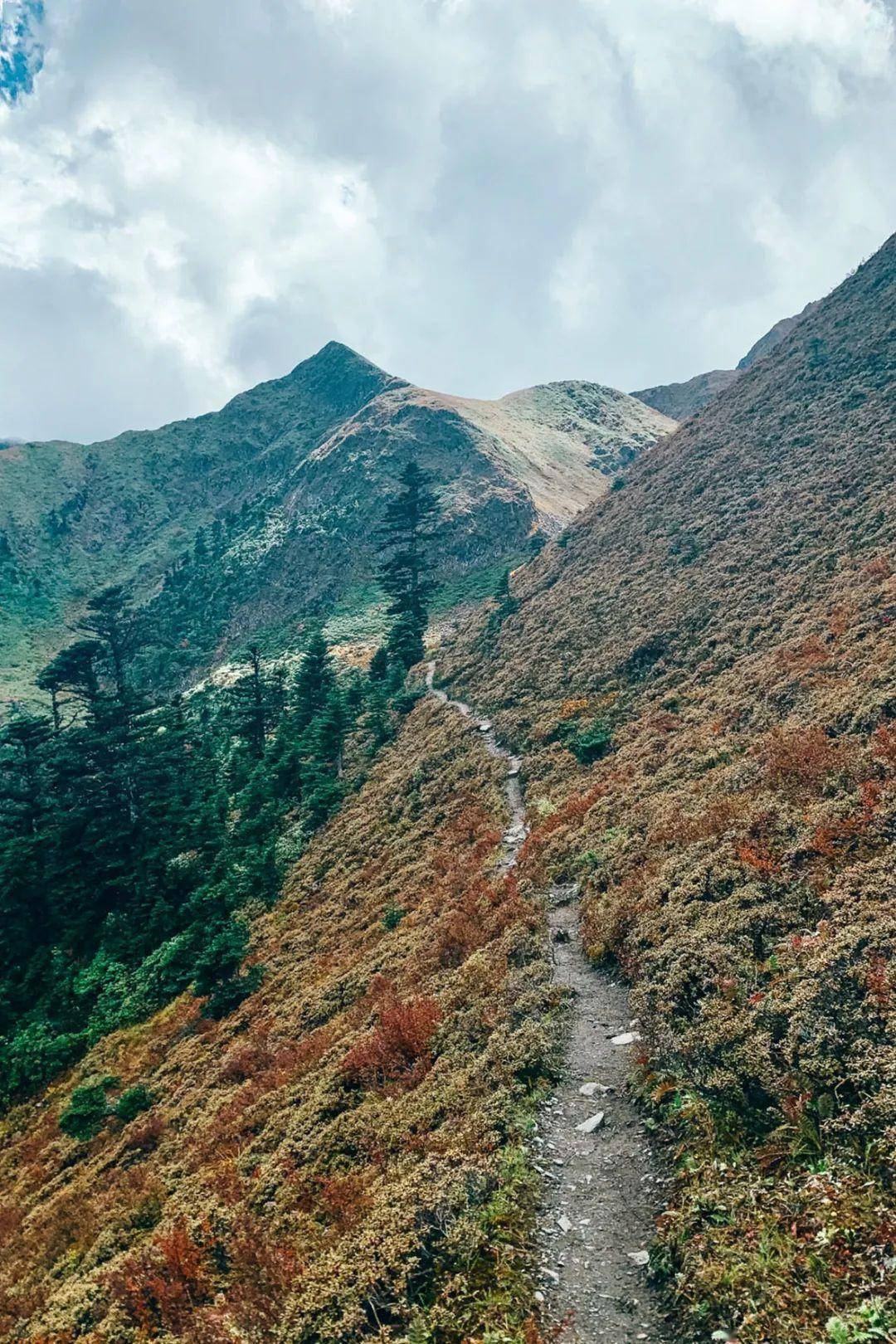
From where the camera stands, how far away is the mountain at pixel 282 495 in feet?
307

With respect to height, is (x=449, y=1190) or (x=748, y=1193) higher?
(x=449, y=1190)

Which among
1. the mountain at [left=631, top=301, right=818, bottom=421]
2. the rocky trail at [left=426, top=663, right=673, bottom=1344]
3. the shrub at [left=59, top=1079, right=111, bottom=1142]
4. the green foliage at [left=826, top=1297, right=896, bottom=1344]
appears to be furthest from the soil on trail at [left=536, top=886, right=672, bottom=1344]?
the mountain at [left=631, top=301, right=818, bottom=421]

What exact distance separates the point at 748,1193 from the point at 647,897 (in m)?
8.17

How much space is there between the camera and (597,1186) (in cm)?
938

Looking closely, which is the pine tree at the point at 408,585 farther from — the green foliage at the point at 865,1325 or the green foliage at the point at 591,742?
the green foliage at the point at 865,1325

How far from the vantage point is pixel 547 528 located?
92.8 meters

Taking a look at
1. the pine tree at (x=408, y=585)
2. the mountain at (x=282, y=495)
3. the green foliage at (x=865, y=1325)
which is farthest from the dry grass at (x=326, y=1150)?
the mountain at (x=282, y=495)

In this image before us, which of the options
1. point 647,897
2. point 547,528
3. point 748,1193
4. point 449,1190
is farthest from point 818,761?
point 547,528

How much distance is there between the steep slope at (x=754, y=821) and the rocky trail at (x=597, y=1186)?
0.52 metres

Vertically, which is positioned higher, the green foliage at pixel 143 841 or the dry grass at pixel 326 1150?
the green foliage at pixel 143 841

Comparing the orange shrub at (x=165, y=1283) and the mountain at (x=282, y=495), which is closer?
the orange shrub at (x=165, y=1283)

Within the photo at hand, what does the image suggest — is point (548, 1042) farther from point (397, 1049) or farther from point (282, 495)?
point (282, 495)

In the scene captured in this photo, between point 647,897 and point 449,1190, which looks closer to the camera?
point 449,1190

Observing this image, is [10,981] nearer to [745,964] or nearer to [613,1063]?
[613,1063]
